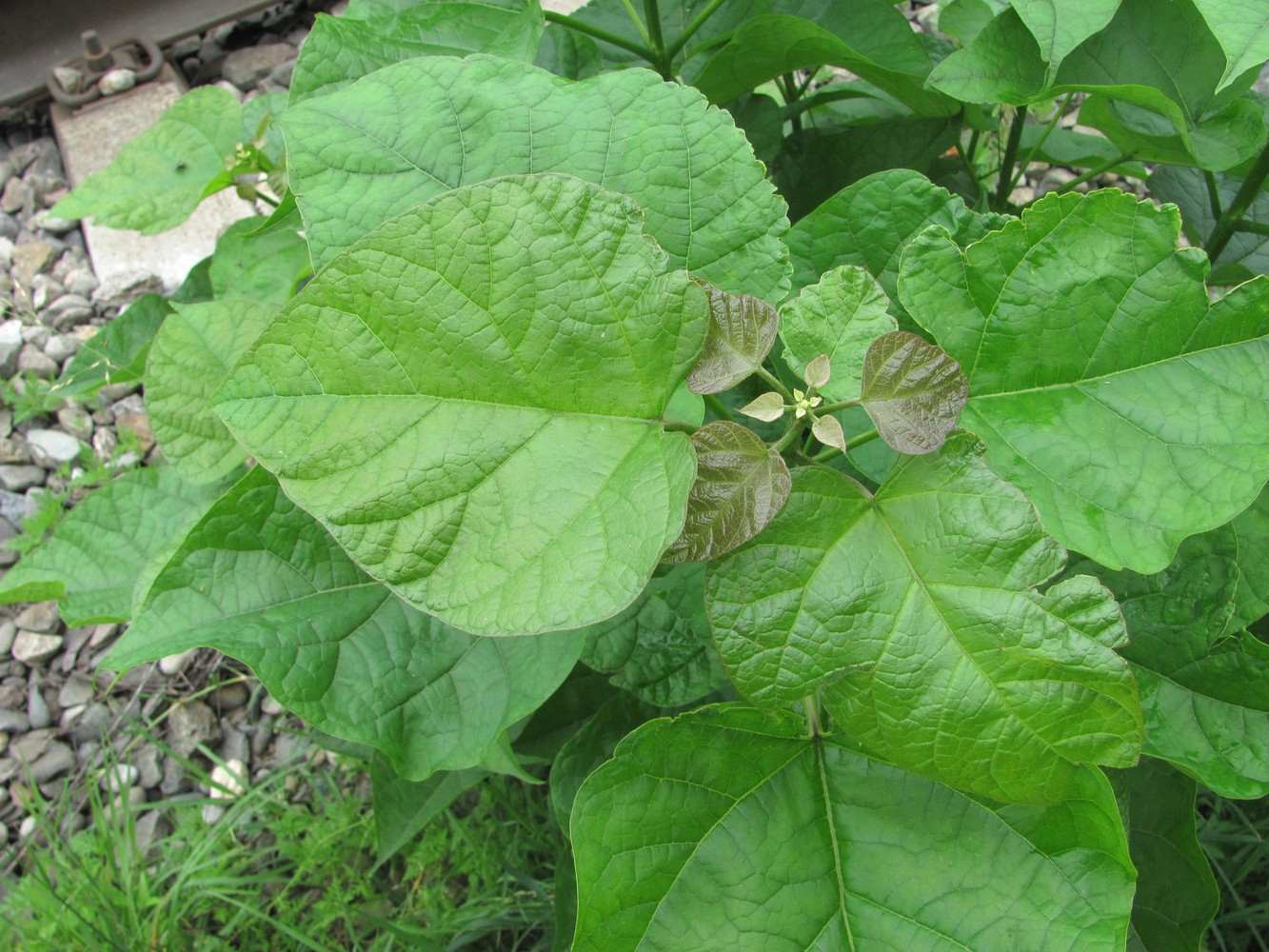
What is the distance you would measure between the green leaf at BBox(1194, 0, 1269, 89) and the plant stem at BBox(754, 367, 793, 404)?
17.5 inches

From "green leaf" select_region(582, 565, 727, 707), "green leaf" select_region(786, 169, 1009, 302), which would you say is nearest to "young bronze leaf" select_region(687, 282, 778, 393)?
"green leaf" select_region(786, 169, 1009, 302)

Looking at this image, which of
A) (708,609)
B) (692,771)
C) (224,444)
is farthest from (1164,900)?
(224,444)

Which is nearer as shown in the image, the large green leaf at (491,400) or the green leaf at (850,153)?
the large green leaf at (491,400)

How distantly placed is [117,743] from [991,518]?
2.19 metres

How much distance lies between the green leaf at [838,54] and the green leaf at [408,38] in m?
0.27

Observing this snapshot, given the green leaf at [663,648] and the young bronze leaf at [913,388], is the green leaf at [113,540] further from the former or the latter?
the young bronze leaf at [913,388]

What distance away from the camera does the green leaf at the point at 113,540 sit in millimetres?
1278

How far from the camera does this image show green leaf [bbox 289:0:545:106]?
1029 mm

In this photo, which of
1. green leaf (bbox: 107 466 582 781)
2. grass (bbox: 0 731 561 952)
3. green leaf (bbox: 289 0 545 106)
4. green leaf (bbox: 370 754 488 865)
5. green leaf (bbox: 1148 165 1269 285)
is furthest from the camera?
grass (bbox: 0 731 561 952)

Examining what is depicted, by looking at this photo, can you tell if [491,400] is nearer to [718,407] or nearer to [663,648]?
[718,407]

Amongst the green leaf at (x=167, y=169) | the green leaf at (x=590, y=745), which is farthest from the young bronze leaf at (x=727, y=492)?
the green leaf at (x=167, y=169)

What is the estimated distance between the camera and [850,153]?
1.48 meters

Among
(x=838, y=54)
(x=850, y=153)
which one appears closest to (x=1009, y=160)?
(x=850, y=153)

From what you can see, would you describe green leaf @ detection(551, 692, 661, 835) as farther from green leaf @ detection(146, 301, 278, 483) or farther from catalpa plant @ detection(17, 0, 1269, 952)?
green leaf @ detection(146, 301, 278, 483)
